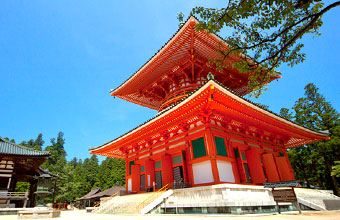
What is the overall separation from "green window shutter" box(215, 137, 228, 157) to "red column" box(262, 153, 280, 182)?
4.13 m

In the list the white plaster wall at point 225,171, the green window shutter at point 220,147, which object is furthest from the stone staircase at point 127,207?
the green window shutter at point 220,147

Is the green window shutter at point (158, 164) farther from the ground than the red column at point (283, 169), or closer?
farther from the ground

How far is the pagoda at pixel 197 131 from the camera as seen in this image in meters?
9.96

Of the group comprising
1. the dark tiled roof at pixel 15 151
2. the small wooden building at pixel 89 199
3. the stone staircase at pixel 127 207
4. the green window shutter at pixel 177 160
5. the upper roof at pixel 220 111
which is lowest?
the stone staircase at pixel 127 207

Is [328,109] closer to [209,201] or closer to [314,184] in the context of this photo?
[314,184]

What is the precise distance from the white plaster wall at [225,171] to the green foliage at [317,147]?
18230 millimetres

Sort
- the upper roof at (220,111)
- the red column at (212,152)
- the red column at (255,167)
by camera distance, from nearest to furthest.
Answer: the upper roof at (220,111), the red column at (212,152), the red column at (255,167)

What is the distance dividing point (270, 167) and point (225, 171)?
4.49 m

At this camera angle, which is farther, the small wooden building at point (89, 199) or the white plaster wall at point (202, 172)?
the small wooden building at point (89, 199)

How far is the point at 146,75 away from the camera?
50.3 ft

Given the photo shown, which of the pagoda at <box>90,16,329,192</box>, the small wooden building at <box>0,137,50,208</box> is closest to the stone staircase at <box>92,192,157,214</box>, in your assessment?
the pagoda at <box>90,16,329,192</box>

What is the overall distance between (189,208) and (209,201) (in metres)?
1.28

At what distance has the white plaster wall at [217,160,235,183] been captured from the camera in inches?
383

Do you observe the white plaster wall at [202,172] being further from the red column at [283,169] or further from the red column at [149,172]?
the red column at [283,169]
